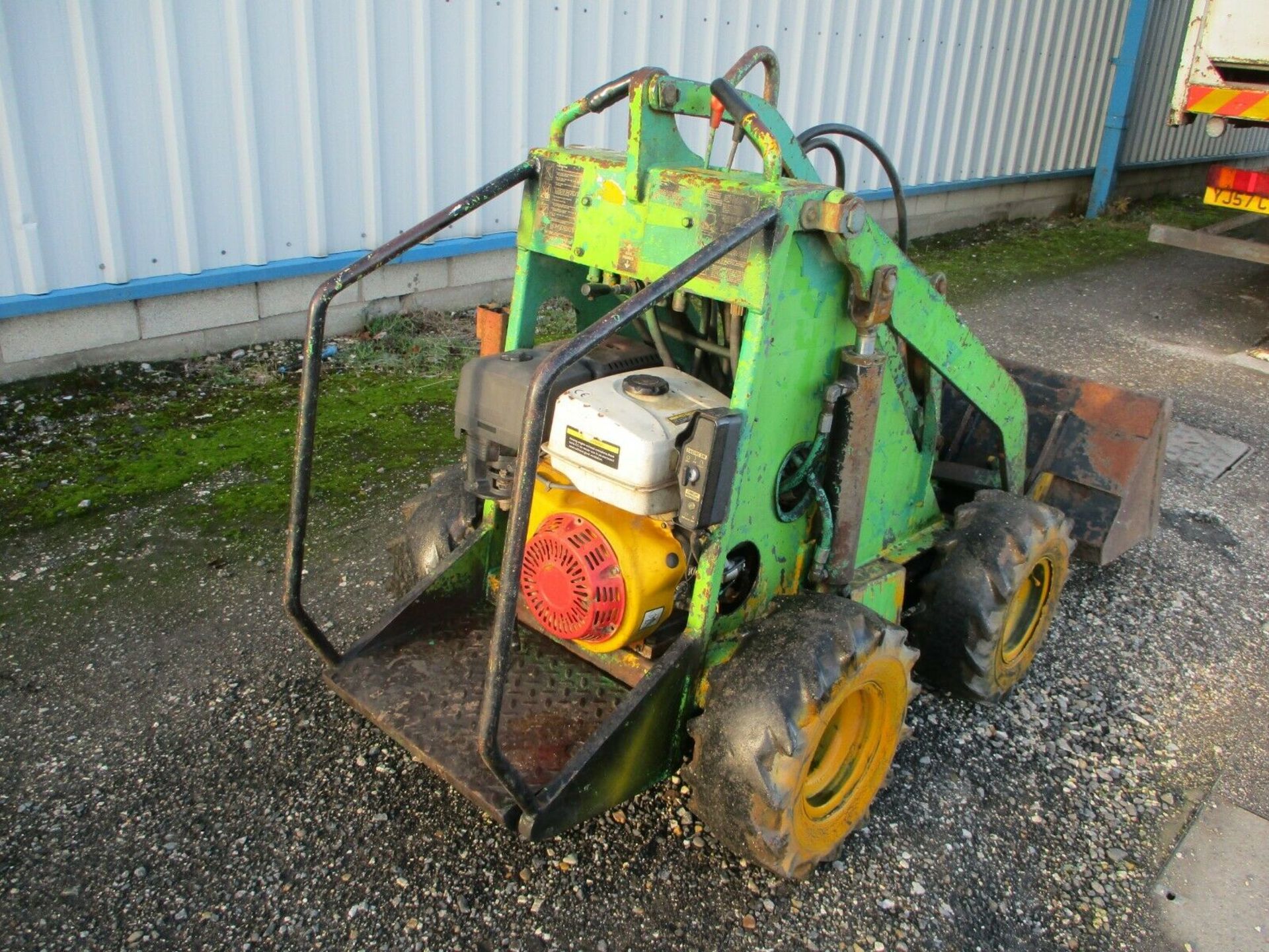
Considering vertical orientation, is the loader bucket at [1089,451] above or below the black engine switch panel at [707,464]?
below

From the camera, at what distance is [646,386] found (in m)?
2.36

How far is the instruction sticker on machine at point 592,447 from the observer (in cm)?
224

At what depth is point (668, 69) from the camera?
20.7 feet

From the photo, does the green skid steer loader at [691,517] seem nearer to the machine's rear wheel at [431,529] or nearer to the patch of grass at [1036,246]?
the machine's rear wheel at [431,529]

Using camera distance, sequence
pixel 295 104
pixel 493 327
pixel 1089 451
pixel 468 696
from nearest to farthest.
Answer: pixel 468 696 < pixel 493 327 < pixel 1089 451 < pixel 295 104

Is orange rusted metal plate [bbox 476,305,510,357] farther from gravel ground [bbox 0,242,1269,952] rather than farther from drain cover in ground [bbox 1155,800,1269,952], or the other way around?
drain cover in ground [bbox 1155,800,1269,952]

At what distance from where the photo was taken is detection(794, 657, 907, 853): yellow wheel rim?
241 centimetres

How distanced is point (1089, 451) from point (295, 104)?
3.85 meters

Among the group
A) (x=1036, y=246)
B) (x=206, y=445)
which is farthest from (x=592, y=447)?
(x=1036, y=246)

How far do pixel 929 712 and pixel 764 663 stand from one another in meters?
1.04

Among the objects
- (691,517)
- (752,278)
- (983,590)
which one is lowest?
(983,590)

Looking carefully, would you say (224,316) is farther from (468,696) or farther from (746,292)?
(746,292)

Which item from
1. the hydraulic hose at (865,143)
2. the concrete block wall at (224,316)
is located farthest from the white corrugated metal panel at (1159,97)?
the hydraulic hose at (865,143)

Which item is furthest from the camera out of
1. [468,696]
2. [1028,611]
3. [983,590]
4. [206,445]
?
[206,445]
